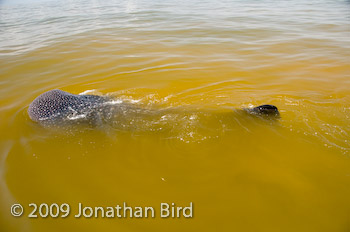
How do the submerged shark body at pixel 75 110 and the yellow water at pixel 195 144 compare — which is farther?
the submerged shark body at pixel 75 110

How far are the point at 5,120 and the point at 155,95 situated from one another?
2.96 m

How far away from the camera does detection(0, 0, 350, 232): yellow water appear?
247 cm

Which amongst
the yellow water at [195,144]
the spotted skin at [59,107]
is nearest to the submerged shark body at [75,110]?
the spotted skin at [59,107]

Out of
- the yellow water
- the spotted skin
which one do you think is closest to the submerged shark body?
the spotted skin

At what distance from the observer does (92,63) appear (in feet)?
23.7

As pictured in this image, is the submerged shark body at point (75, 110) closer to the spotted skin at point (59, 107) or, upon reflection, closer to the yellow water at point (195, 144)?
the spotted skin at point (59, 107)

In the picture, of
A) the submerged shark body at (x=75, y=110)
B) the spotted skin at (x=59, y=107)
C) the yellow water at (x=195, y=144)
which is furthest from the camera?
the spotted skin at (x=59, y=107)

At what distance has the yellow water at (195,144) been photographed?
97.4 inches

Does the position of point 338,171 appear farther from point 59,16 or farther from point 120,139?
point 59,16

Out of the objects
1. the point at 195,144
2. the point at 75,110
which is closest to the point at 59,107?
the point at 75,110

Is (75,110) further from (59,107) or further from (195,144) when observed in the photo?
(195,144)

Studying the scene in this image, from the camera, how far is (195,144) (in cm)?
340

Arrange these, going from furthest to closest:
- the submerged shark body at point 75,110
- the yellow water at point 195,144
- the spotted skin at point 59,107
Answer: the spotted skin at point 59,107
the submerged shark body at point 75,110
the yellow water at point 195,144

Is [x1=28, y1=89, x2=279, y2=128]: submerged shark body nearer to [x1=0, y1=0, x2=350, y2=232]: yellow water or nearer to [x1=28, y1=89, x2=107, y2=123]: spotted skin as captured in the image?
[x1=28, y1=89, x2=107, y2=123]: spotted skin
